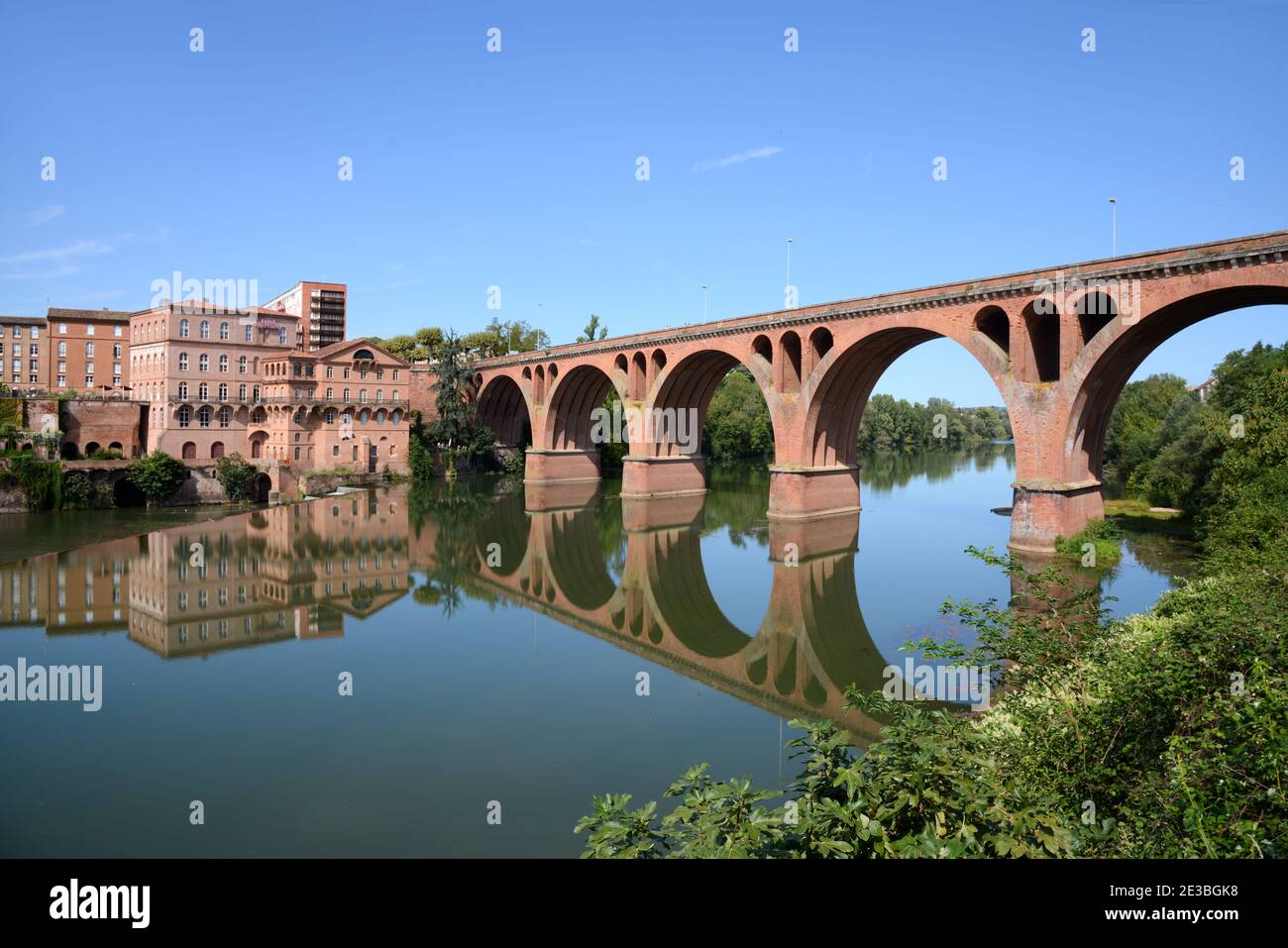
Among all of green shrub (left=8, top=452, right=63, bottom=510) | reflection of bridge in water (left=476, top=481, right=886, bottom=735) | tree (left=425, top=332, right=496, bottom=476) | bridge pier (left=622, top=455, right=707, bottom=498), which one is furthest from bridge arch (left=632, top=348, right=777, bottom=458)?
green shrub (left=8, top=452, right=63, bottom=510)

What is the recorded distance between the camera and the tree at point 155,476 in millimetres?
42031

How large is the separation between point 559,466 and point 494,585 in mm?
31200

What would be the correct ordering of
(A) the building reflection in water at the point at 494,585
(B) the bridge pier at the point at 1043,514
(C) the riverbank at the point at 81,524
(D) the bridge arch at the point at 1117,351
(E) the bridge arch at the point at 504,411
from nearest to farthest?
(A) the building reflection in water at the point at 494,585 < (D) the bridge arch at the point at 1117,351 < (B) the bridge pier at the point at 1043,514 < (C) the riverbank at the point at 81,524 < (E) the bridge arch at the point at 504,411

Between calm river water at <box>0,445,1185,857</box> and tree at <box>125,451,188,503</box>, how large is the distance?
7001 millimetres

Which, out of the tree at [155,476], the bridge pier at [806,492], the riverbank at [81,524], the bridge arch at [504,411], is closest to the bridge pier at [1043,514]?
the bridge pier at [806,492]

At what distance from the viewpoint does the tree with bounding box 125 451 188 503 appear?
42.0 meters

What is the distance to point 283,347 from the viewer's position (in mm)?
54125

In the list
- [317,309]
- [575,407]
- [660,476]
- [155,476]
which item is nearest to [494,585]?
[660,476]

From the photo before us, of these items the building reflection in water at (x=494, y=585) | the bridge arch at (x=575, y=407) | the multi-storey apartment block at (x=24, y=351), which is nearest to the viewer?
the building reflection in water at (x=494, y=585)

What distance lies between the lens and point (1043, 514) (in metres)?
26.6

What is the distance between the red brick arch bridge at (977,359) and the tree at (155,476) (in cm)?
1990

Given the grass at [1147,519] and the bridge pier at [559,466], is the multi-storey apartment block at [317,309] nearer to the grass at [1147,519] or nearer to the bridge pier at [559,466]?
the bridge pier at [559,466]

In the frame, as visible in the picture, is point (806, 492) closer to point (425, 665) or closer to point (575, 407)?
point (425, 665)
